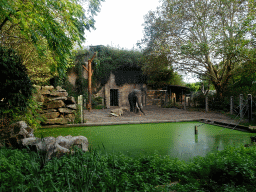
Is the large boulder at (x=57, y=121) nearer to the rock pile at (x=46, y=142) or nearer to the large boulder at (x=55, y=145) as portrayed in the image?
the rock pile at (x=46, y=142)

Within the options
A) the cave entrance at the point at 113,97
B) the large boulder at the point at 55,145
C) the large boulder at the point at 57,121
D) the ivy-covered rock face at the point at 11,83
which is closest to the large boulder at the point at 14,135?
the large boulder at the point at 55,145

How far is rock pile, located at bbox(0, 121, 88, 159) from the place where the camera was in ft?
10.0

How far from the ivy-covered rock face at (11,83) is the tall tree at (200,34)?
336 inches

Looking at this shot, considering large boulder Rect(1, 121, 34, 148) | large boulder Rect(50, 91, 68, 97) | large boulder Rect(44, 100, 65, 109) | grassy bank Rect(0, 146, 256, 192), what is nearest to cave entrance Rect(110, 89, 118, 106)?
large boulder Rect(50, 91, 68, 97)

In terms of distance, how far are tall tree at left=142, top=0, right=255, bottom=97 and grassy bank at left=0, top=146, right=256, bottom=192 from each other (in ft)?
28.8

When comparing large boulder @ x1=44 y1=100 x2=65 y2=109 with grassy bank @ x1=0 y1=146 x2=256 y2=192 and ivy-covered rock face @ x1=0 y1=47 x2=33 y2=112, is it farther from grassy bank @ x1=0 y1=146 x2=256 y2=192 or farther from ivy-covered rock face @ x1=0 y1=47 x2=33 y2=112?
grassy bank @ x1=0 y1=146 x2=256 y2=192

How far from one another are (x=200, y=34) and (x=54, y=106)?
9479 mm

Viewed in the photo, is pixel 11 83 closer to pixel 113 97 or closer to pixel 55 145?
pixel 55 145

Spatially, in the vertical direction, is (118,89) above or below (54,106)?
above

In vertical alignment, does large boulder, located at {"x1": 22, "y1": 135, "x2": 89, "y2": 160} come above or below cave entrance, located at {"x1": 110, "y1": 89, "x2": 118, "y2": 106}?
below

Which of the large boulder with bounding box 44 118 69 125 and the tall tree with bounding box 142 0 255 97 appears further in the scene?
the tall tree with bounding box 142 0 255 97

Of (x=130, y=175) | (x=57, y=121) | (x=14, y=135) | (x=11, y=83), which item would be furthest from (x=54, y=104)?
(x=130, y=175)

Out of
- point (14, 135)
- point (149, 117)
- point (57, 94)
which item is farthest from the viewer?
point (149, 117)

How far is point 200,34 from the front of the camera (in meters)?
11.8
